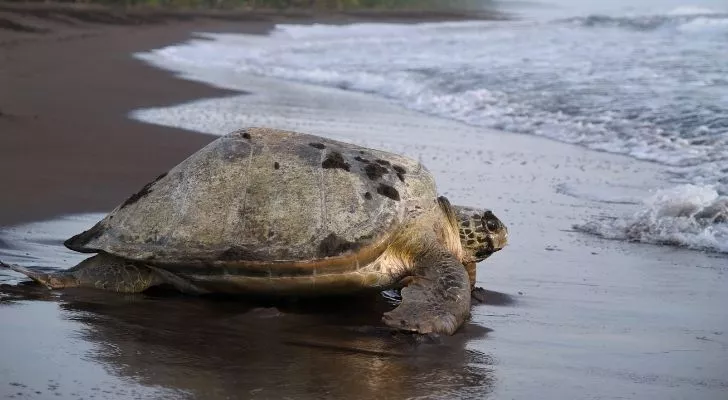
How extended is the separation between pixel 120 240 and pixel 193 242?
381 mm

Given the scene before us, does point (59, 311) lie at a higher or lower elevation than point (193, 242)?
lower

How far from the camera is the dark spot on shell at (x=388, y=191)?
468cm

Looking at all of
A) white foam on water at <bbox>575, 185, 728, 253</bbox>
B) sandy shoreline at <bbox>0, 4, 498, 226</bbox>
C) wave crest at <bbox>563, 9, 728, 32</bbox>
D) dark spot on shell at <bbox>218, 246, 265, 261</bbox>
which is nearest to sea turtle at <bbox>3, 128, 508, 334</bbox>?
dark spot on shell at <bbox>218, 246, 265, 261</bbox>

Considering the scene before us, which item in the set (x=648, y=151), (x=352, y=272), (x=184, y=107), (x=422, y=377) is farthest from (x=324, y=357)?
(x=184, y=107)

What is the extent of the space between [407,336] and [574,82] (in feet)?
33.9

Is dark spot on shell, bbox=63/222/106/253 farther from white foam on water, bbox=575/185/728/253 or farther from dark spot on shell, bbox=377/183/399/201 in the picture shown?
white foam on water, bbox=575/185/728/253

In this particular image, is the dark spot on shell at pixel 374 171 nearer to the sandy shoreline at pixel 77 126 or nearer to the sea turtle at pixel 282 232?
the sea turtle at pixel 282 232

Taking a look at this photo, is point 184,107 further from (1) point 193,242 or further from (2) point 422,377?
(2) point 422,377

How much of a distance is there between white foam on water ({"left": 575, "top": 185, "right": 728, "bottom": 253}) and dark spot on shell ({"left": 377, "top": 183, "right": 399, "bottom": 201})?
1979 mm

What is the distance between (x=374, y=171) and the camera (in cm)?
475

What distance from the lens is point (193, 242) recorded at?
14.6ft

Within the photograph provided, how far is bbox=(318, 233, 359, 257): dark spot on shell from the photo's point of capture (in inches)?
172

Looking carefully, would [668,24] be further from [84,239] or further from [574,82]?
[84,239]

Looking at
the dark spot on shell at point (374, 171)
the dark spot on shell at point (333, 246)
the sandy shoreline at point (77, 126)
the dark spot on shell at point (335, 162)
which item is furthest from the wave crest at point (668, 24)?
the dark spot on shell at point (333, 246)
